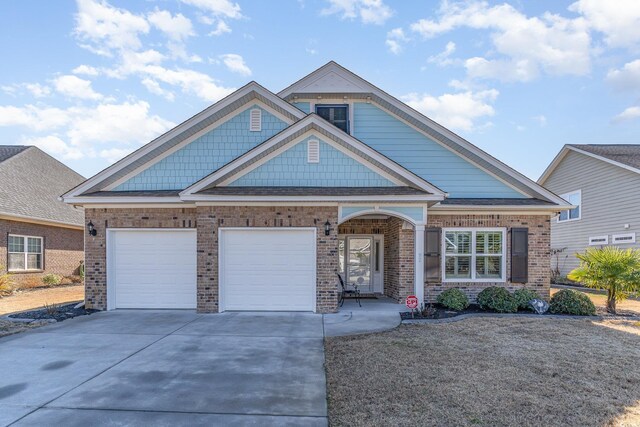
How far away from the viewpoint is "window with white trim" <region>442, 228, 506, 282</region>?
11.3 meters

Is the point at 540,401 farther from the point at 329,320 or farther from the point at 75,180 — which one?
the point at 75,180

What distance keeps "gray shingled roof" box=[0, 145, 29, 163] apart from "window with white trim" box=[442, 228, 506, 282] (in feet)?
64.1

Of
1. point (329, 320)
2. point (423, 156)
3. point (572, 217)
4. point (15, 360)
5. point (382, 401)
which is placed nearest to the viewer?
point (382, 401)

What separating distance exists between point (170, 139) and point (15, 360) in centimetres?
635

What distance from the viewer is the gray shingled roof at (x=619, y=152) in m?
15.7

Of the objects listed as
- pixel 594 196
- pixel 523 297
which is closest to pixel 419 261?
pixel 523 297

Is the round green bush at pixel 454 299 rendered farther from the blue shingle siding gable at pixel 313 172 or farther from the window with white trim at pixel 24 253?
the window with white trim at pixel 24 253

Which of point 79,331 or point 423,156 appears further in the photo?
point 423,156

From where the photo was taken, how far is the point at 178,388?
4.95m

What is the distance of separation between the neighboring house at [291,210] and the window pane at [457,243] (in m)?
0.03

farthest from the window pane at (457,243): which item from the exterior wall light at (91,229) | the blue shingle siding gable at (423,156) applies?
the exterior wall light at (91,229)

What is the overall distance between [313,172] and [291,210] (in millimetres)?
1143

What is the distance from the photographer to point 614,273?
33.4 ft

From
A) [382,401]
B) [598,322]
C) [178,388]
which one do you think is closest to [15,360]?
[178,388]
